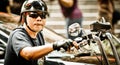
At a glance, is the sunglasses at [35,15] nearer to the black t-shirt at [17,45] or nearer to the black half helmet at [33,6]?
the black half helmet at [33,6]

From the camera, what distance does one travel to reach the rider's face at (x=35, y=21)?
363 centimetres

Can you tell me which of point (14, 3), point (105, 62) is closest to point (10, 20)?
point (105, 62)

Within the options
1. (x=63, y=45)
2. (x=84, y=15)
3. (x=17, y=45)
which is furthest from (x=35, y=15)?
(x=84, y=15)

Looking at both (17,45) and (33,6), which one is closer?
(17,45)

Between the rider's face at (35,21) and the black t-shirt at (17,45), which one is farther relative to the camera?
the rider's face at (35,21)

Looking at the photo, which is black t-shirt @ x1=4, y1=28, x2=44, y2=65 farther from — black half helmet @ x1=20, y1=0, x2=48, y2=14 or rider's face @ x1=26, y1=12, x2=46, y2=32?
black half helmet @ x1=20, y1=0, x2=48, y2=14

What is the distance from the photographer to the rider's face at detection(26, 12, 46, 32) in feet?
11.9

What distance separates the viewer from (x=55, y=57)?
4.74 metres

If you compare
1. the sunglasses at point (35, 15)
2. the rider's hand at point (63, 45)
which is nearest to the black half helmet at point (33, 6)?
the sunglasses at point (35, 15)

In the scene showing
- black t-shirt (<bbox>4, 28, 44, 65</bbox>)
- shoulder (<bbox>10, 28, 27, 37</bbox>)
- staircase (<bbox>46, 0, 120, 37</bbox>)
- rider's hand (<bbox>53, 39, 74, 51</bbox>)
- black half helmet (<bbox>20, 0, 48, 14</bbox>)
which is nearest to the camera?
rider's hand (<bbox>53, 39, 74, 51</bbox>)

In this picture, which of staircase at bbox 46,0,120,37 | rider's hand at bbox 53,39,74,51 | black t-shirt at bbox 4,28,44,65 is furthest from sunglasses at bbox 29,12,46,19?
staircase at bbox 46,0,120,37

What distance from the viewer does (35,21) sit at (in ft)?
12.0

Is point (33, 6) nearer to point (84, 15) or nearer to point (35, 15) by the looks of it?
point (35, 15)

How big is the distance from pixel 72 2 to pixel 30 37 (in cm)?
382
